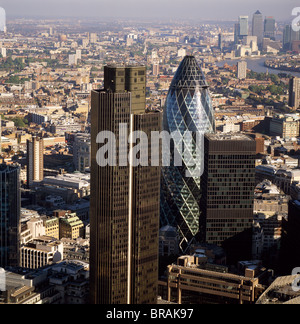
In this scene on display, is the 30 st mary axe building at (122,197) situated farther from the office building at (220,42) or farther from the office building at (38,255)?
the office building at (220,42)

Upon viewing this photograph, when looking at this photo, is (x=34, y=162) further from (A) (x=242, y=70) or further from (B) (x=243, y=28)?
(A) (x=242, y=70)

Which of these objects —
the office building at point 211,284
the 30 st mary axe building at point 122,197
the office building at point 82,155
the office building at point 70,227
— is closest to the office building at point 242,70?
the office building at point 82,155

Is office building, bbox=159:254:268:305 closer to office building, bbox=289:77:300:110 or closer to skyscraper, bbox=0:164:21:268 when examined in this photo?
skyscraper, bbox=0:164:21:268

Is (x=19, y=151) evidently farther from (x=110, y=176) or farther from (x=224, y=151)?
(x=110, y=176)

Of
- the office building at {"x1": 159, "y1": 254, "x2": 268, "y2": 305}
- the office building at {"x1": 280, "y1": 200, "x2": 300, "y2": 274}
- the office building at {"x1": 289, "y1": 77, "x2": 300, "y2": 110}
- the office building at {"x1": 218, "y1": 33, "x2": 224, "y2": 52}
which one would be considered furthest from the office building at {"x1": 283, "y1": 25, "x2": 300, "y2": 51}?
the office building at {"x1": 159, "y1": 254, "x2": 268, "y2": 305}

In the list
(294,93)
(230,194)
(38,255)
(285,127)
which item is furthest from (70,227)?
(294,93)

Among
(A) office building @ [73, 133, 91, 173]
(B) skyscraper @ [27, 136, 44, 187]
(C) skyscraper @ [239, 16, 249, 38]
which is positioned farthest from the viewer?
(C) skyscraper @ [239, 16, 249, 38]

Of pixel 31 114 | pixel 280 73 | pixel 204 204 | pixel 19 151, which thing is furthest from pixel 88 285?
pixel 280 73
